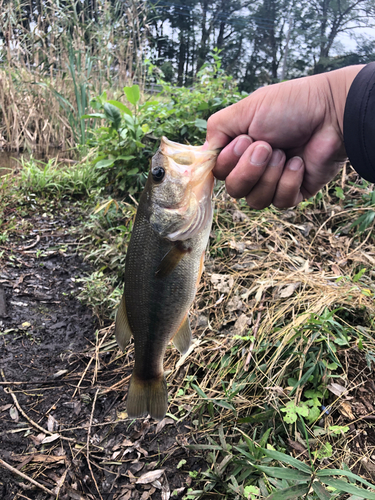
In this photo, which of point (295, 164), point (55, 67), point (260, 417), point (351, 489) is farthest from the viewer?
point (55, 67)

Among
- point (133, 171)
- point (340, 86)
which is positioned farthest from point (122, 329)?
point (133, 171)

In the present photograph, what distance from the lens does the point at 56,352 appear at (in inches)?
107

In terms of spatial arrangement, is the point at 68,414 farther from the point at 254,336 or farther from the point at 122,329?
the point at 254,336

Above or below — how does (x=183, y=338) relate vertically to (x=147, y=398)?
above

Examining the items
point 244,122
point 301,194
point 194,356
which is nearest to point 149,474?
point 194,356

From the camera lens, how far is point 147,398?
1.59m

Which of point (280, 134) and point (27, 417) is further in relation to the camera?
point (27, 417)

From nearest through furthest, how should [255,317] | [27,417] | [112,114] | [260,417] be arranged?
[260,417] < [27,417] < [255,317] < [112,114]

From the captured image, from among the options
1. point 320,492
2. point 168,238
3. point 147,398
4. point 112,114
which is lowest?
point 147,398

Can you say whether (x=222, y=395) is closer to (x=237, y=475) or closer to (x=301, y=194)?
(x=237, y=475)

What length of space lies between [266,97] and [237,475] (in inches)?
69.8

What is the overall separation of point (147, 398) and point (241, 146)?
121cm

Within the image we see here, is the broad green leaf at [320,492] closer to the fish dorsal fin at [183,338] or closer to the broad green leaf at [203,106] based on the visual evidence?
the fish dorsal fin at [183,338]

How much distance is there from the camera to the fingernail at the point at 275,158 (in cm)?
158
